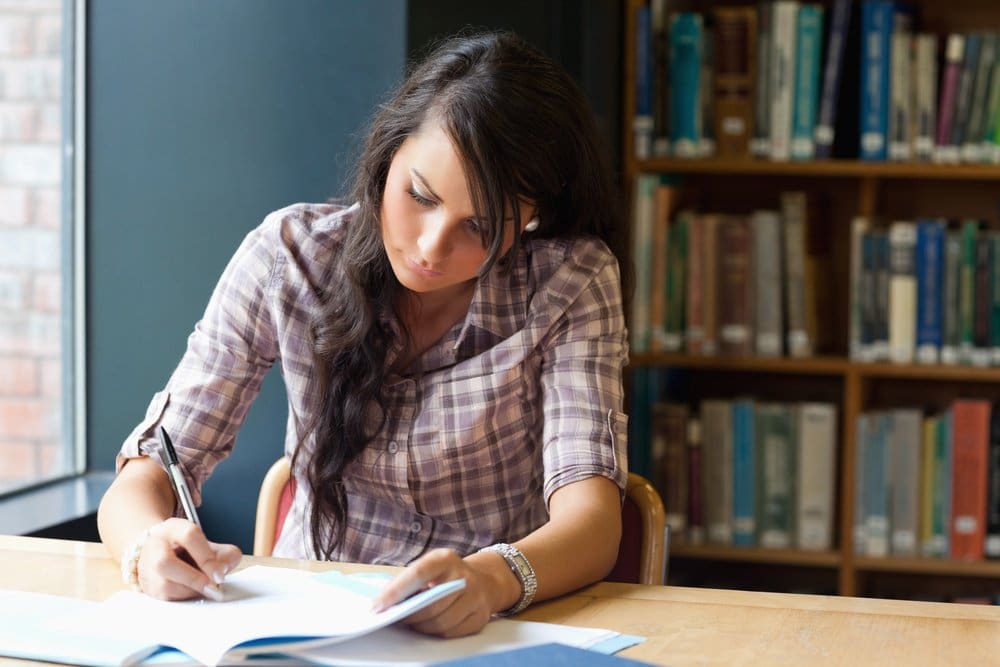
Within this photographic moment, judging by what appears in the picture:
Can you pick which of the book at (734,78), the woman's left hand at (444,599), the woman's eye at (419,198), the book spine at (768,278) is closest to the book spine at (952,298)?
the book spine at (768,278)

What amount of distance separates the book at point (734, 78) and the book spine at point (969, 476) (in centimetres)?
74

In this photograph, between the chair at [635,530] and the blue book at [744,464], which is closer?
the chair at [635,530]

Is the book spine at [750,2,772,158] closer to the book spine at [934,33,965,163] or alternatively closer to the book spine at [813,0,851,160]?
the book spine at [813,0,851,160]

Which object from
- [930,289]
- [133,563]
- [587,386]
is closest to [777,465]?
[930,289]

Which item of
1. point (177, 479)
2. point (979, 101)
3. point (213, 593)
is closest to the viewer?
point (213, 593)

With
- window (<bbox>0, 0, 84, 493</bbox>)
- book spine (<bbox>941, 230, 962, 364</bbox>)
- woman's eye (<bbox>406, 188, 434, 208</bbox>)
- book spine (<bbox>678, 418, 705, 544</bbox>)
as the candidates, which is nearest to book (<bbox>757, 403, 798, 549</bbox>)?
book spine (<bbox>678, 418, 705, 544</bbox>)

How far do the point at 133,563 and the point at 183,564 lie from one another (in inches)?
3.4

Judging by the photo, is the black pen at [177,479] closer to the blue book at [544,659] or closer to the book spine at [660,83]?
the blue book at [544,659]

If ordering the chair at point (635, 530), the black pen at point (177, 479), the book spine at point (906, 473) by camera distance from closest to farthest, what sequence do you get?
the black pen at point (177, 479) < the chair at point (635, 530) < the book spine at point (906, 473)

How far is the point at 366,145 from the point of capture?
54.6 inches

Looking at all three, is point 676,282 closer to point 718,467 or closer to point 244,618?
point 718,467

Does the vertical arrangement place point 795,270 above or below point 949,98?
Result: below

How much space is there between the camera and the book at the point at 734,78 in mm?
2578

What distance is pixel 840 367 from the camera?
8.52 ft
